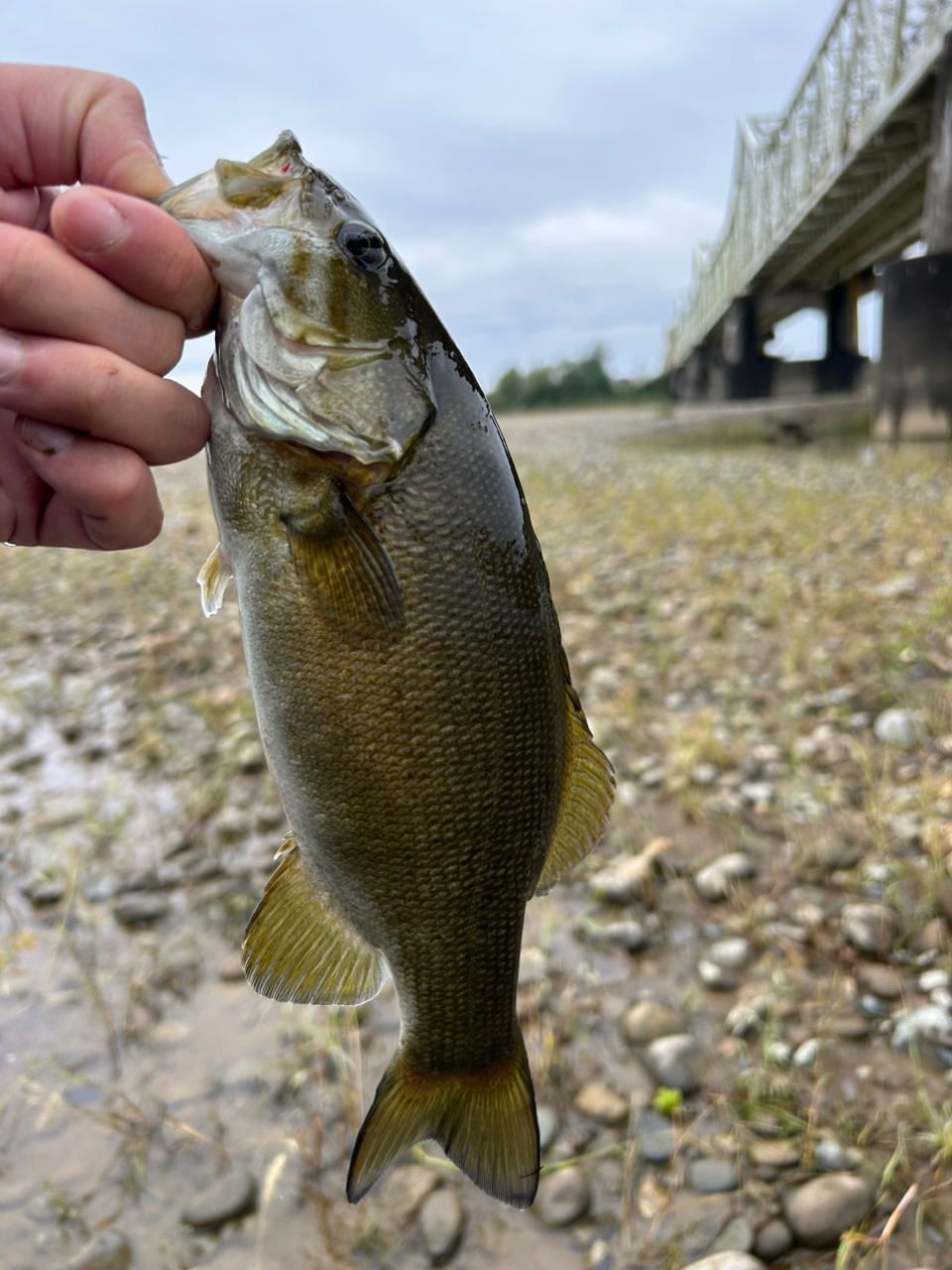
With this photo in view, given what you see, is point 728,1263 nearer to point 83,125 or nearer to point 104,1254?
point 104,1254

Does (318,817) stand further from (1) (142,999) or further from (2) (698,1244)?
(1) (142,999)

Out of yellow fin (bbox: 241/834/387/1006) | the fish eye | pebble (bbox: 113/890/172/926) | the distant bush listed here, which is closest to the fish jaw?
the fish eye

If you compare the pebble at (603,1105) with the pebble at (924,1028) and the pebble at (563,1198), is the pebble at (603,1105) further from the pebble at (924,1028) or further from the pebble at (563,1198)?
the pebble at (924,1028)

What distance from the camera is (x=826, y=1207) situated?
2.28 meters

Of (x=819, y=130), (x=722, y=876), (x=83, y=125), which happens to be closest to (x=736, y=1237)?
(x=722, y=876)

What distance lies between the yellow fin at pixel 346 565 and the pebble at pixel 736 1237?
188cm

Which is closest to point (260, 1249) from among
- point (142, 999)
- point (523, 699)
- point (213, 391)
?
point (142, 999)

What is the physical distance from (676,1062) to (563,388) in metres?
57.9

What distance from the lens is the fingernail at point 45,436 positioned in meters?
1.48

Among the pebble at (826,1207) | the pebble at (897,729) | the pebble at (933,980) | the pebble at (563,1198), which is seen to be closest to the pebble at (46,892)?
the pebble at (563,1198)

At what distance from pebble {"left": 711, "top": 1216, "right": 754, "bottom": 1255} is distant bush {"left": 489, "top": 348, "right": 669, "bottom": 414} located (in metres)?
56.7

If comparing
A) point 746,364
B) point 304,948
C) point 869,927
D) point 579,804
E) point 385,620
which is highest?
point 746,364

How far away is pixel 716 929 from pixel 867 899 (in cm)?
56

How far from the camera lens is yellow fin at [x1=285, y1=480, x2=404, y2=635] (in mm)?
1426
